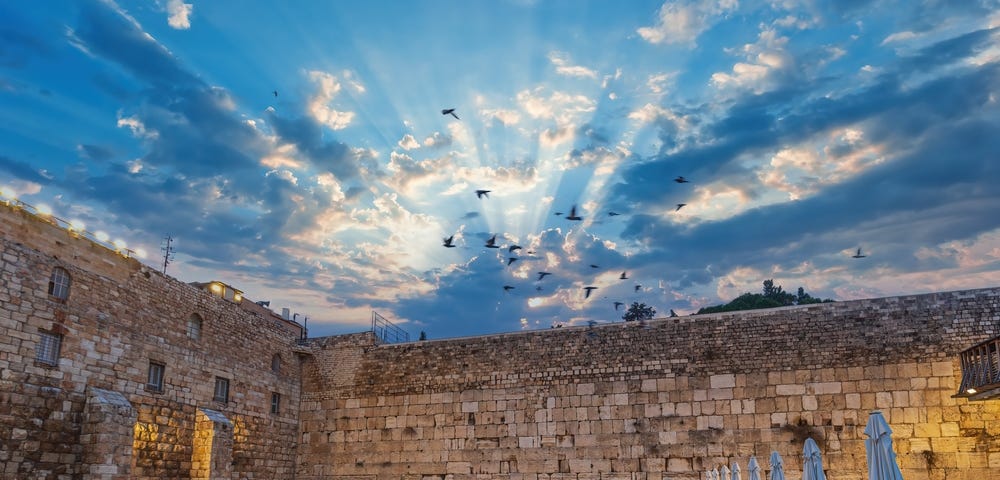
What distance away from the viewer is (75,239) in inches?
643

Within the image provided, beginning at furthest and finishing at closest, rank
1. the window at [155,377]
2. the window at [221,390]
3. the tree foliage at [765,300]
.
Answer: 1. the tree foliage at [765,300]
2. the window at [221,390]
3. the window at [155,377]

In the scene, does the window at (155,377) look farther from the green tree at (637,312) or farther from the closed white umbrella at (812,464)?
the green tree at (637,312)

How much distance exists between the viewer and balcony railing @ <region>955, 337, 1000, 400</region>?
16109 mm

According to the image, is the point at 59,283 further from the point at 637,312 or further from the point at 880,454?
the point at 637,312

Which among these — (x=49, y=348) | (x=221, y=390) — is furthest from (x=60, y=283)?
(x=221, y=390)

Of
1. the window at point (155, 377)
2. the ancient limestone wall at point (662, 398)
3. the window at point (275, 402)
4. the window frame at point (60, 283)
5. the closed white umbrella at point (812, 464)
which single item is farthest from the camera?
the window at point (275, 402)

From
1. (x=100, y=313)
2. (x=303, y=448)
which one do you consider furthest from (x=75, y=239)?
(x=303, y=448)

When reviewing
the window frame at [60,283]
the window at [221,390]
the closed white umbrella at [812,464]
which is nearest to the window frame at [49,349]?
the window frame at [60,283]

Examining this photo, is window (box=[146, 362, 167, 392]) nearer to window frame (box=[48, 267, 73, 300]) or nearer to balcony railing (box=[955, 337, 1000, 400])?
window frame (box=[48, 267, 73, 300])

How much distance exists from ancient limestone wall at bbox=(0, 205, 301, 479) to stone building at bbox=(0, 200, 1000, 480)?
0.04 m

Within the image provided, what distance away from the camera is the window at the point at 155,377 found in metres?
18.0

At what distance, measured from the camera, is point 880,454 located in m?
9.89

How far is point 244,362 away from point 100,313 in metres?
5.58

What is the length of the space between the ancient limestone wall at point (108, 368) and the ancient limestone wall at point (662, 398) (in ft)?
12.1
